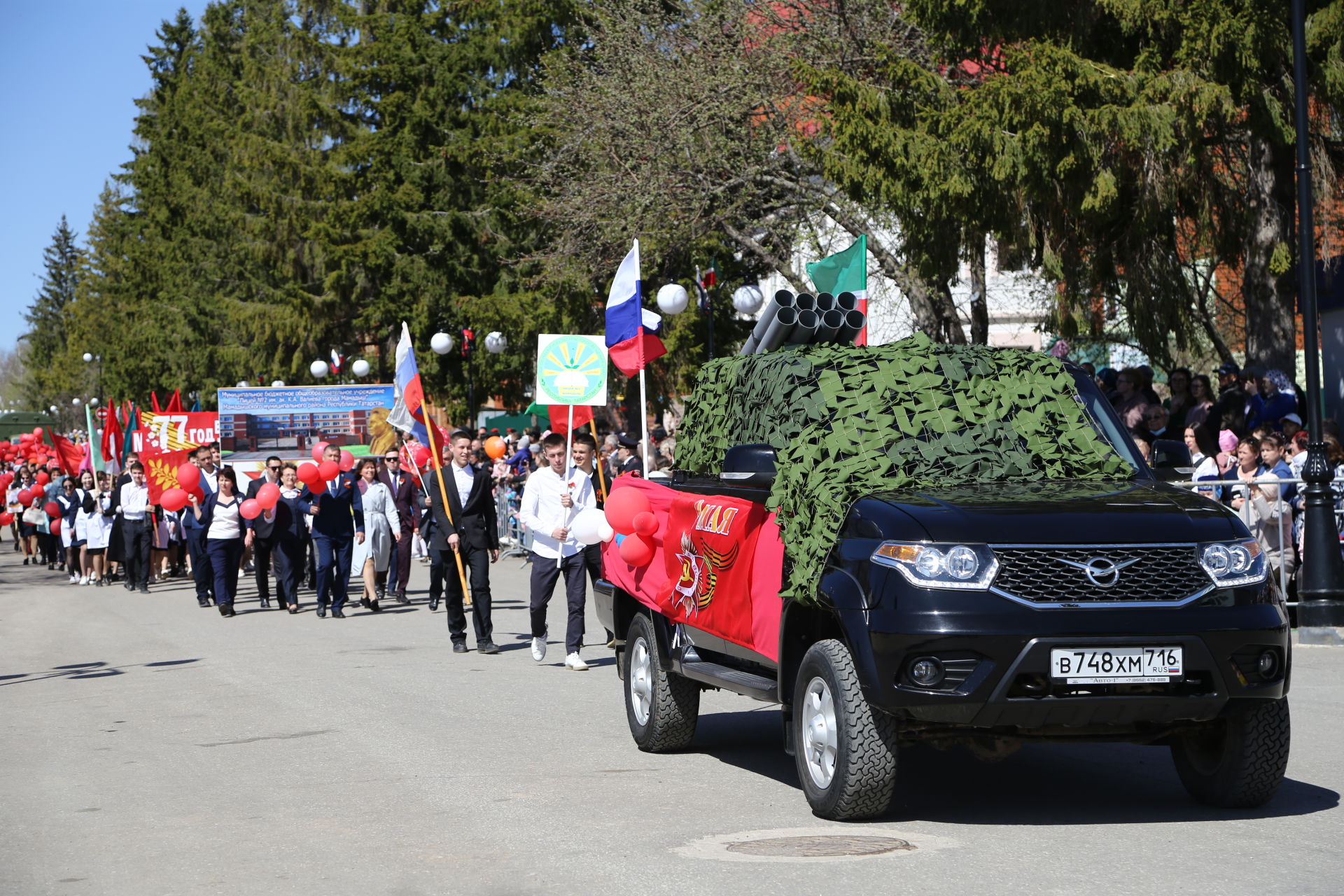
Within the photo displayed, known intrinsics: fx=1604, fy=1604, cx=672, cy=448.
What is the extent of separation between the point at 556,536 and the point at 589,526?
6.90ft

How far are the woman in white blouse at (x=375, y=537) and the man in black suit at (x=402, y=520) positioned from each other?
0.28 feet

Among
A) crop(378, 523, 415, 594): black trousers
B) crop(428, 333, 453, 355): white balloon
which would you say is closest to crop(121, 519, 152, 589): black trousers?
crop(378, 523, 415, 594): black trousers

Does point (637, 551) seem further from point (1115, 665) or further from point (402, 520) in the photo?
point (402, 520)

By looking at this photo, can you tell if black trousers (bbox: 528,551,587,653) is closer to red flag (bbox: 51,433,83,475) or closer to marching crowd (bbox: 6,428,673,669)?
marching crowd (bbox: 6,428,673,669)

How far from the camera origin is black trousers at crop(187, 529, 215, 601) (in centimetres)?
2155

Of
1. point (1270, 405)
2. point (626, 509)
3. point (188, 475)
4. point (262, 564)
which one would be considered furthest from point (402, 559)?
point (626, 509)

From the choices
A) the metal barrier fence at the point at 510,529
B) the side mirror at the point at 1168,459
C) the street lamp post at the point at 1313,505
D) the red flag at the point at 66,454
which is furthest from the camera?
the red flag at the point at 66,454

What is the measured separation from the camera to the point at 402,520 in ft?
69.8

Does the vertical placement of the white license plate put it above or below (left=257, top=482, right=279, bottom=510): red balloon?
below

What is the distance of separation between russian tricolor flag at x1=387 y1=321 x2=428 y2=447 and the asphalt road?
4.79 meters

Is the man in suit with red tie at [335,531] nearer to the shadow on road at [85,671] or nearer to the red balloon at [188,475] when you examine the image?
the red balloon at [188,475]

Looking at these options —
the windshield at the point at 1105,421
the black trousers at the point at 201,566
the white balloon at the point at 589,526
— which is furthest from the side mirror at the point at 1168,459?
the black trousers at the point at 201,566

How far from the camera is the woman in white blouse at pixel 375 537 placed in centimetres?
2025

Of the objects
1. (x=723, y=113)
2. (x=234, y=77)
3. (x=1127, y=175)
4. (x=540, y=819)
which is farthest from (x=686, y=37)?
(x=234, y=77)
